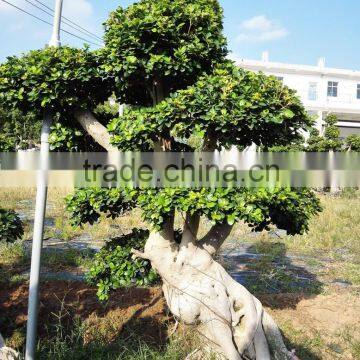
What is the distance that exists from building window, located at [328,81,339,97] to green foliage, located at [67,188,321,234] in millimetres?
25869

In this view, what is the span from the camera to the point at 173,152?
3.50m

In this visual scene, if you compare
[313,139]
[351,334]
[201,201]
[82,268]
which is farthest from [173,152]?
[313,139]

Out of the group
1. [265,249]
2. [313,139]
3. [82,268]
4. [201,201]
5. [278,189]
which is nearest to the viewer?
[201,201]

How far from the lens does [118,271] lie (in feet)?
12.6

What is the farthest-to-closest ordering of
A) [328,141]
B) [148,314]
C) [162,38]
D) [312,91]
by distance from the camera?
[312,91] < [328,141] < [148,314] < [162,38]

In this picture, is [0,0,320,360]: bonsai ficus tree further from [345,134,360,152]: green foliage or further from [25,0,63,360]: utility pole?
[345,134,360,152]: green foliage

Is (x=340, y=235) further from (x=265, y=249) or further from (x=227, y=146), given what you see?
(x=227, y=146)

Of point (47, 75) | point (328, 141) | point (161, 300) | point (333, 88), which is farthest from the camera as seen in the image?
point (333, 88)

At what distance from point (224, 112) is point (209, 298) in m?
1.51

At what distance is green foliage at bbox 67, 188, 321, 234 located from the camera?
2.93 meters

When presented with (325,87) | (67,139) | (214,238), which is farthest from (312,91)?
(67,139)

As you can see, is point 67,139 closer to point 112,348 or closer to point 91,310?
point 112,348

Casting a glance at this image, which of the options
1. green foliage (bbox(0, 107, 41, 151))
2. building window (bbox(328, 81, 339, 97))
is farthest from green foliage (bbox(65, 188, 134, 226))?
building window (bbox(328, 81, 339, 97))

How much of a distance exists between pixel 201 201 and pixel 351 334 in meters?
2.68
